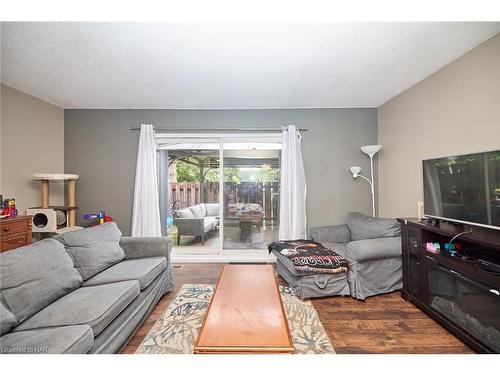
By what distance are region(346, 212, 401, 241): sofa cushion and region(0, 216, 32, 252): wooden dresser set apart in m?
4.15

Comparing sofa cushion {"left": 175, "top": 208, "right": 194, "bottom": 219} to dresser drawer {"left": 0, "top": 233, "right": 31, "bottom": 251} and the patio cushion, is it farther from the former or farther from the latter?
dresser drawer {"left": 0, "top": 233, "right": 31, "bottom": 251}

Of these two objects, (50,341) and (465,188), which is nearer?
(50,341)

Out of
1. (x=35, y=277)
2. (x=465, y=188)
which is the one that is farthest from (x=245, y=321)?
(x=465, y=188)

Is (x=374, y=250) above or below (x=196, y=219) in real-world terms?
below

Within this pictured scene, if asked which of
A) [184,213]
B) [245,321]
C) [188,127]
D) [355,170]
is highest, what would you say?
[188,127]

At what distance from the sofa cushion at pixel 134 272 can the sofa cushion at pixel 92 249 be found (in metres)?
0.07

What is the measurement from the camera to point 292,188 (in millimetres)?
3467

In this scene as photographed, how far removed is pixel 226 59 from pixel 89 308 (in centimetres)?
235

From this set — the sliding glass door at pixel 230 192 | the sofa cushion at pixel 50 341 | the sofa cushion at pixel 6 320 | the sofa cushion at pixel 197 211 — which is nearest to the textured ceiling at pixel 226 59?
the sliding glass door at pixel 230 192

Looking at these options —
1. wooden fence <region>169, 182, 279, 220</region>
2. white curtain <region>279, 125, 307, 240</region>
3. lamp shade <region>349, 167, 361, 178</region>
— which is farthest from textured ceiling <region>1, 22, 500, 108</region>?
wooden fence <region>169, 182, 279, 220</region>

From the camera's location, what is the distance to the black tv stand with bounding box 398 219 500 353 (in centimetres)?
148

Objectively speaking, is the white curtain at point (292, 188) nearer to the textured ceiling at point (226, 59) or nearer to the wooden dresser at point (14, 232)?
the textured ceiling at point (226, 59)

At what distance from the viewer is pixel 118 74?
2449 mm

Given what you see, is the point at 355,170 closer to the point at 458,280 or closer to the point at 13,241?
the point at 458,280
